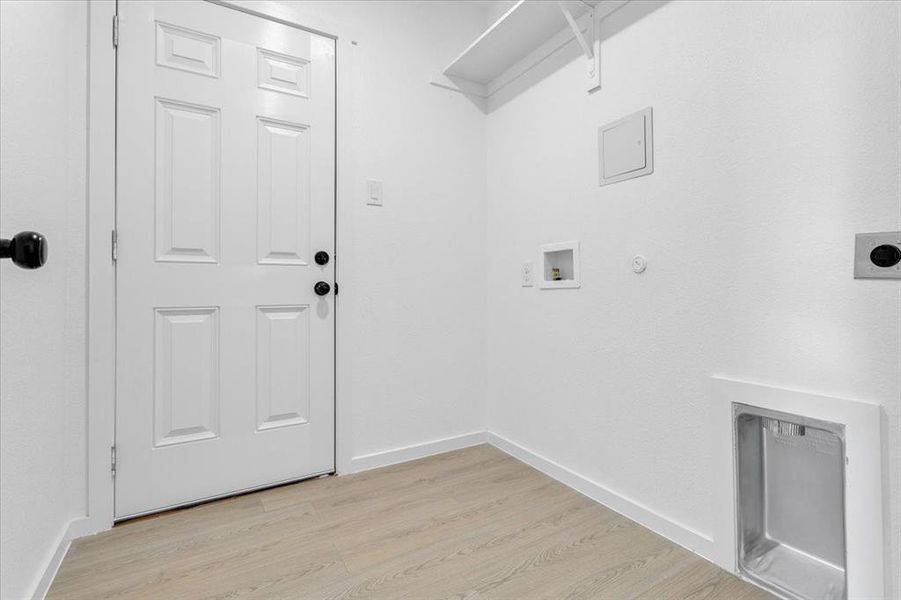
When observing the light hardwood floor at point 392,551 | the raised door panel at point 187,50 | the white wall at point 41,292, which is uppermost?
the raised door panel at point 187,50

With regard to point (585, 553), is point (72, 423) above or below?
above

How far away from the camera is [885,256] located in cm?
98

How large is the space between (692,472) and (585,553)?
0.45 m

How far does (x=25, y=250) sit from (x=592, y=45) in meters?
1.91

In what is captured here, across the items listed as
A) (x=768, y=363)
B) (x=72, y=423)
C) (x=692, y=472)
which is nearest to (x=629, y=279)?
(x=768, y=363)

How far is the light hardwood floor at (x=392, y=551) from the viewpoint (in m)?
1.21

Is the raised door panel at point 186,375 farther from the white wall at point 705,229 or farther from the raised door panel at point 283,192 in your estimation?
the white wall at point 705,229

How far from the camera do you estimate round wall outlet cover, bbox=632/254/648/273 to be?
151cm

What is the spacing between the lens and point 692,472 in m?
1.38

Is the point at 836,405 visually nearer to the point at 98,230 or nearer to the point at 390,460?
the point at 390,460

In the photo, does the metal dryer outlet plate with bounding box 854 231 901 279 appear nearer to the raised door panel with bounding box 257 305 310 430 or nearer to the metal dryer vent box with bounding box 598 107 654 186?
the metal dryer vent box with bounding box 598 107 654 186

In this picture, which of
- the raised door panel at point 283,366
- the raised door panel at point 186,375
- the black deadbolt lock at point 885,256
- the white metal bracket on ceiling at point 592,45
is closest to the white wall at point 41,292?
the raised door panel at point 186,375

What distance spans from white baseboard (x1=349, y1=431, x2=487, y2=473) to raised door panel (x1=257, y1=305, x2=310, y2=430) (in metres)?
0.36

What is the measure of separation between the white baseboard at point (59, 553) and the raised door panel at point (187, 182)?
0.98 m
